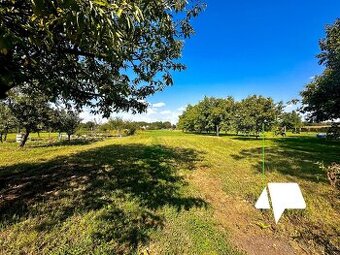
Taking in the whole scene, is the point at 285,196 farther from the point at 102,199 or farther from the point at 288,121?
the point at 288,121

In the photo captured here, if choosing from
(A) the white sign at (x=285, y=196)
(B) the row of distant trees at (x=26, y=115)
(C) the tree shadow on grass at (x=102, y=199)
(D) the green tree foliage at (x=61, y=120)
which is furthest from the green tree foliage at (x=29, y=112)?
(A) the white sign at (x=285, y=196)

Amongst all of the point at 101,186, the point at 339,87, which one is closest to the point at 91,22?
the point at 101,186

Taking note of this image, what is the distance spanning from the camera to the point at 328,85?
15500 mm

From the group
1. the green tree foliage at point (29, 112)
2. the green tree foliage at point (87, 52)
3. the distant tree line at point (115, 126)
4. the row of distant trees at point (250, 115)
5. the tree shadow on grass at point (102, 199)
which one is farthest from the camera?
the distant tree line at point (115, 126)

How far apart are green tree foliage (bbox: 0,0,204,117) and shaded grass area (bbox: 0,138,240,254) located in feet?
8.83

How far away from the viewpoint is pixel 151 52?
7.86 meters

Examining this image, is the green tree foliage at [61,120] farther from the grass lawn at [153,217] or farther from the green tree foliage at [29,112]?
the grass lawn at [153,217]

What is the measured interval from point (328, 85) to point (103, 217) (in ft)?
54.2

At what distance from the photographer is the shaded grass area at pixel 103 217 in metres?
4.07

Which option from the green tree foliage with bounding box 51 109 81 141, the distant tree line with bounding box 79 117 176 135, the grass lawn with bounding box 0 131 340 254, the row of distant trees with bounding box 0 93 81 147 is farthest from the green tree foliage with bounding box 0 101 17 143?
the distant tree line with bounding box 79 117 176 135

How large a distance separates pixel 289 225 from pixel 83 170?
8.02 meters

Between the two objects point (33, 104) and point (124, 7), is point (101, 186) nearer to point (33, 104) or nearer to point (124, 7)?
point (124, 7)

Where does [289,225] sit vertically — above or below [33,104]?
below

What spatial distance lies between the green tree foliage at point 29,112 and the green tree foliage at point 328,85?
22298mm
